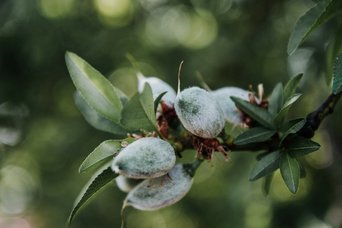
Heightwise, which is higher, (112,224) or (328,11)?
(328,11)

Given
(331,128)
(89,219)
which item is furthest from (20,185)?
(331,128)

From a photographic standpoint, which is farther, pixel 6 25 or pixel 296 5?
pixel 296 5

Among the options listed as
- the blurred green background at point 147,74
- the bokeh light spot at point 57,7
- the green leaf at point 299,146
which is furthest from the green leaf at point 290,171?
the bokeh light spot at point 57,7

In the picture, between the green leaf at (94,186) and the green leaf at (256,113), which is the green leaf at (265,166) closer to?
the green leaf at (256,113)

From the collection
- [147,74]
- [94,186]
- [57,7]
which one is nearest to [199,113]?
[94,186]

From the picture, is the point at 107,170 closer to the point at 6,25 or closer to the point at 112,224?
the point at 6,25

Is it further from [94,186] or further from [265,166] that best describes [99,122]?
[265,166]
